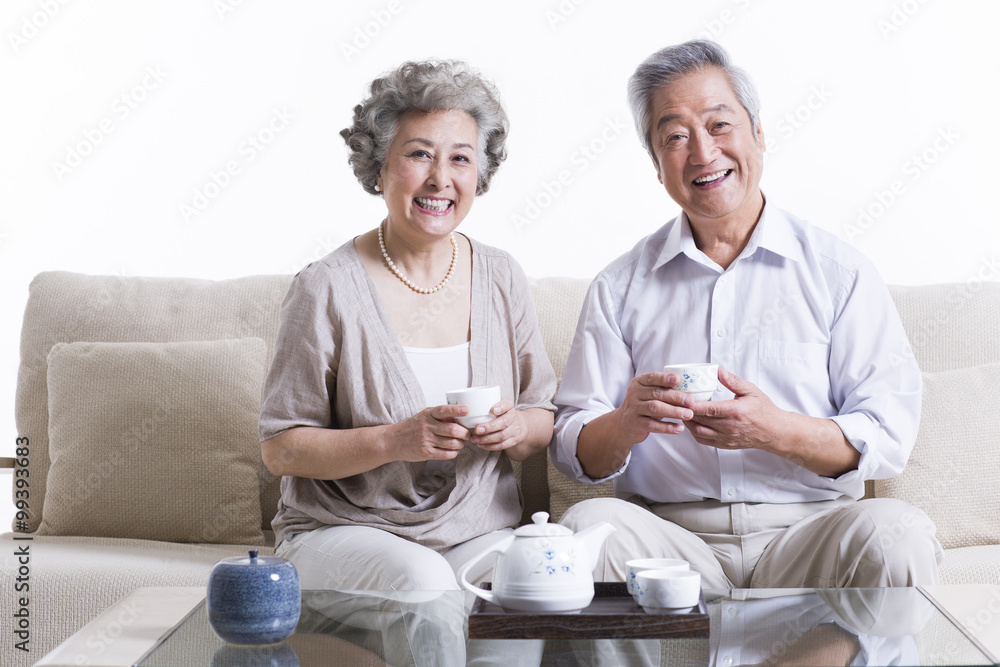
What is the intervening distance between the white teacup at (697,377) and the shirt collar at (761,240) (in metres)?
0.39

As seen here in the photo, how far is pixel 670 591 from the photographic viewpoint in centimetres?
126

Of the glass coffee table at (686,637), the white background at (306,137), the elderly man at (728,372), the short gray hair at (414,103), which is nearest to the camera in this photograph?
the glass coffee table at (686,637)

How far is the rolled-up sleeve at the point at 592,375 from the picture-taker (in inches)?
71.7

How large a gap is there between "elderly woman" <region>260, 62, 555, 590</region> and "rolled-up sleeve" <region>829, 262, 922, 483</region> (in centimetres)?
57

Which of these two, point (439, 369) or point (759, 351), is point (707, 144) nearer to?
point (759, 351)

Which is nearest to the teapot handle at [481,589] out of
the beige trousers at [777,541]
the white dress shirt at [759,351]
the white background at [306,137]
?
the beige trousers at [777,541]

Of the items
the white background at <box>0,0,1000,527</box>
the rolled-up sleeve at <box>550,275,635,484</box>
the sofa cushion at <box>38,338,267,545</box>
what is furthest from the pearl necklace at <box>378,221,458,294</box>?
the white background at <box>0,0,1000,527</box>

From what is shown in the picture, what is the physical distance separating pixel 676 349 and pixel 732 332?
0.37ft

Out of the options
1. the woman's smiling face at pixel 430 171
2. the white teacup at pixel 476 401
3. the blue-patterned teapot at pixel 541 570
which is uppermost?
the woman's smiling face at pixel 430 171

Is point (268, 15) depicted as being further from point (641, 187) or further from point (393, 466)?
point (393, 466)

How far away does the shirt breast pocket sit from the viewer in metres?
1.77

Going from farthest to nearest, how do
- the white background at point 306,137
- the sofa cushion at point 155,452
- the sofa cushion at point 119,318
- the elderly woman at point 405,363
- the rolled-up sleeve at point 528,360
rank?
the white background at point 306,137 → the sofa cushion at point 119,318 → the sofa cushion at point 155,452 → the rolled-up sleeve at point 528,360 → the elderly woman at point 405,363

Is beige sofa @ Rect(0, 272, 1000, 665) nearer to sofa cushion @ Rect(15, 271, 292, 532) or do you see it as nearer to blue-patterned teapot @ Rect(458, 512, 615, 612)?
sofa cushion @ Rect(15, 271, 292, 532)

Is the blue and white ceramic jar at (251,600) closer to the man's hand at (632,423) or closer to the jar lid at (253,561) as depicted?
the jar lid at (253,561)
